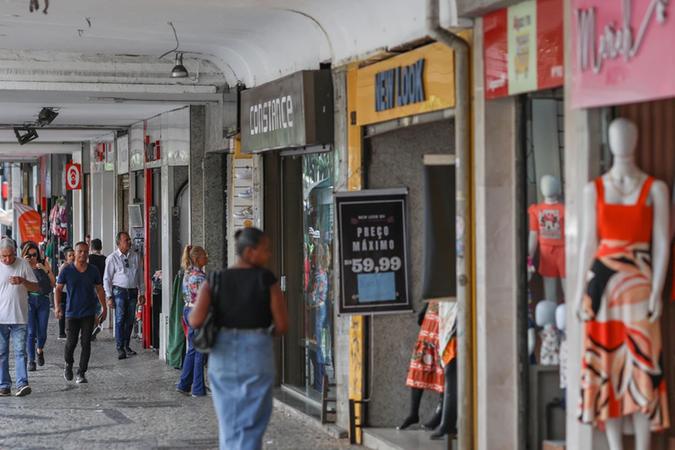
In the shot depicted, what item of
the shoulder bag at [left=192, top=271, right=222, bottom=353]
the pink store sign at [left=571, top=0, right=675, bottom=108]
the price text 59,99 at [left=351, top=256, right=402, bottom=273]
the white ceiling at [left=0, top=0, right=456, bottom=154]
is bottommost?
the shoulder bag at [left=192, top=271, right=222, bottom=353]

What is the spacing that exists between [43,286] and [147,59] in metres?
3.38

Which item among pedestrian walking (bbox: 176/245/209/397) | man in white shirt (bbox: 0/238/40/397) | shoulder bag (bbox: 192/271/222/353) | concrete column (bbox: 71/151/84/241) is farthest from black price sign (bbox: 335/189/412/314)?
concrete column (bbox: 71/151/84/241)

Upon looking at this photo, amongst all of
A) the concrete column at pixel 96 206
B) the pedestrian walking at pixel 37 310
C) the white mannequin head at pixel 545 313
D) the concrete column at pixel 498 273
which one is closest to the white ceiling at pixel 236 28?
the concrete column at pixel 498 273

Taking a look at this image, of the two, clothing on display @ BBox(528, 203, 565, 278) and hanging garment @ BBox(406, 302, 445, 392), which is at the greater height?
clothing on display @ BBox(528, 203, 565, 278)

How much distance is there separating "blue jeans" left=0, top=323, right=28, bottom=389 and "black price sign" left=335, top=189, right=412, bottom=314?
552 cm

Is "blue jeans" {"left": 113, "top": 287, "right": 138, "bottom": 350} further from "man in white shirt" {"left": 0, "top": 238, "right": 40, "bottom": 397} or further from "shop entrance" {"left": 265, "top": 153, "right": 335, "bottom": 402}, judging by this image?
"shop entrance" {"left": 265, "top": 153, "right": 335, "bottom": 402}

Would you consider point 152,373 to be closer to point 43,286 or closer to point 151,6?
point 43,286

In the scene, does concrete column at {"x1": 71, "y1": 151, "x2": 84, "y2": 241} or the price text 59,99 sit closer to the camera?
the price text 59,99

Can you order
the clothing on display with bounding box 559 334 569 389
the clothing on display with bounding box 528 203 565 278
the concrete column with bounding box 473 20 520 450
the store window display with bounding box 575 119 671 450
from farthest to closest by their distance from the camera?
the concrete column with bounding box 473 20 520 450
the clothing on display with bounding box 528 203 565 278
the clothing on display with bounding box 559 334 569 389
the store window display with bounding box 575 119 671 450

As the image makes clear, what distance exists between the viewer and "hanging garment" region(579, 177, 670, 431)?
709 centimetres

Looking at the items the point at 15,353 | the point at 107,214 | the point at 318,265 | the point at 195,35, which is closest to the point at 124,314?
the point at 15,353

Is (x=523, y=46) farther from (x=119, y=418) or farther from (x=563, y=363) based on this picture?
(x=119, y=418)

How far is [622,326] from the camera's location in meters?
7.17

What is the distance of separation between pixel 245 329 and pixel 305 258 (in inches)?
231
